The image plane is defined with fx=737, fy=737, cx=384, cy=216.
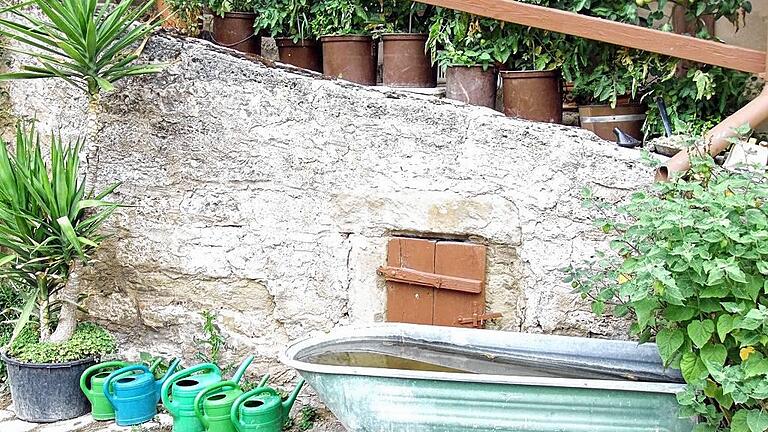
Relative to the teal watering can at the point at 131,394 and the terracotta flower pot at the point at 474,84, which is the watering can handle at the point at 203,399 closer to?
the teal watering can at the point at 131,394

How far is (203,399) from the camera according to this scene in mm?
2959

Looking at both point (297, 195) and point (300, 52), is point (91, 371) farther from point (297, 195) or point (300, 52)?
point (300, 52)

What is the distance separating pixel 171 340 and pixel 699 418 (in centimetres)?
231

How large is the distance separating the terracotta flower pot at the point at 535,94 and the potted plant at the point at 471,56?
0.11 meters

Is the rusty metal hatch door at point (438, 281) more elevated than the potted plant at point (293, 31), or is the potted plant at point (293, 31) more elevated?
the potted plant at point (293, 31)

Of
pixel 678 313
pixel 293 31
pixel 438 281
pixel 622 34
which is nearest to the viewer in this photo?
pixel 678 313

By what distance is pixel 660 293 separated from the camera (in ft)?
6.61

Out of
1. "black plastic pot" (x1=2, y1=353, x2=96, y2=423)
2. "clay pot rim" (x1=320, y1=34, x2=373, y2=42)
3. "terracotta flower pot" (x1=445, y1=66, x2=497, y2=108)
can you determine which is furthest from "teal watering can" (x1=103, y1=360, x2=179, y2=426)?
"terracotta flower pot" (x1=445, y1=66, x2=497, y2=108)

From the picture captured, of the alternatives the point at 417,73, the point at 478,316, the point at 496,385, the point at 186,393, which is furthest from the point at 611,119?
the point at 186,393

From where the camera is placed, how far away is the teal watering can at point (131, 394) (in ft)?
10.3

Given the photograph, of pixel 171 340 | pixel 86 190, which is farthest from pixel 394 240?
pixel 86 190

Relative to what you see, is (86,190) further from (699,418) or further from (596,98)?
(699,418)

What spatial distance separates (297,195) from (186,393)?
A: 0.93 metres

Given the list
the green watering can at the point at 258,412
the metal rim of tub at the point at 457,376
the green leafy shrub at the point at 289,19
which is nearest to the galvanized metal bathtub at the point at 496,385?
the metal rim of tub at the point at 457,376
